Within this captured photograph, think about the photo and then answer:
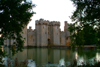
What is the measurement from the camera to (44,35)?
3984 cm

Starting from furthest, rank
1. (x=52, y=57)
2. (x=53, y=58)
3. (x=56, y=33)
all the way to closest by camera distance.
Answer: (x=56, y=33) → (x=52, y=57) → (x=53, y=58)

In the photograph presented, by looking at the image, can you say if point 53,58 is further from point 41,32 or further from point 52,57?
point 41,32

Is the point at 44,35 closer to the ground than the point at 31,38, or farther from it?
farther from it

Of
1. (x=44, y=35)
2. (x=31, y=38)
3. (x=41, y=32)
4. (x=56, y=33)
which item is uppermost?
(x=41, y=32)

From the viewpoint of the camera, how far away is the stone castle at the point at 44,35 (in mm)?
38750

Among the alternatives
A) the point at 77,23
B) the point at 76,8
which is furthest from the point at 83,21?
the point at 76,8

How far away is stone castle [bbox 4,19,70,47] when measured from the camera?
38750mm

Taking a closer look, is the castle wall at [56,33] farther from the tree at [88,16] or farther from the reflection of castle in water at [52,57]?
the tree at [88,16]

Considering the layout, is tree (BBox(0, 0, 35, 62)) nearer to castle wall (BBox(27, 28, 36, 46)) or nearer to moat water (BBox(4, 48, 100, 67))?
moat water (BBox(4, 48, 100, 67))

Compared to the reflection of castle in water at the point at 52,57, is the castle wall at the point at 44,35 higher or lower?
higher

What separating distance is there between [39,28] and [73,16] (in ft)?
96.9

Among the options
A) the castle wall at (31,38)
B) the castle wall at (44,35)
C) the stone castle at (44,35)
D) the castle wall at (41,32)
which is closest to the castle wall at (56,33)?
the stone castle at (44,35)

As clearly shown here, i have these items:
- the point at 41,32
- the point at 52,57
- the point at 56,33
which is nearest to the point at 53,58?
the point at 52,57

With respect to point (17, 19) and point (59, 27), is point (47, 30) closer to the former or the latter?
point (59, 27)
